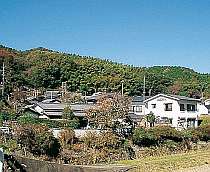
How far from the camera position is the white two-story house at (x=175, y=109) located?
42.0 m

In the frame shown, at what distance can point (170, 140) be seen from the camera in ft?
104

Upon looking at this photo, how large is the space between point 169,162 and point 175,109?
1650 cm

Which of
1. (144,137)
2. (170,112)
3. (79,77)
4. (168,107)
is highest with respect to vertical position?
(79,77)

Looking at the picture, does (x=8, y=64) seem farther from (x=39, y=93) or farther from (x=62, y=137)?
(x=62, y=137)

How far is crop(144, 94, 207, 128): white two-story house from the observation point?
4200cm

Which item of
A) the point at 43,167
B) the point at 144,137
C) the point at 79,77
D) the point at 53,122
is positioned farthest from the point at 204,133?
the point at 79,77

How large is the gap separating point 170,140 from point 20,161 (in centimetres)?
1698

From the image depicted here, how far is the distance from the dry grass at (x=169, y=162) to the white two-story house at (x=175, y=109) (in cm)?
1147

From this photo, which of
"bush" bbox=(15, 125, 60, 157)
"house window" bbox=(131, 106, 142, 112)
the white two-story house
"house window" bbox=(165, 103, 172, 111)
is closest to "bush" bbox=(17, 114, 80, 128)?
"bush" bbox=(15, 125, 60, 157)

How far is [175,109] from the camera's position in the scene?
42.2 meters

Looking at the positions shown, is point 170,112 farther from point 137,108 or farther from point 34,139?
point 34,139

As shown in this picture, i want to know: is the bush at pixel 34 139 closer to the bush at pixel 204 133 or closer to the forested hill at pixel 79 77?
the bush at pixel 204 133

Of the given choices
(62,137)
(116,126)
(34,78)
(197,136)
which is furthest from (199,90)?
(62,137)

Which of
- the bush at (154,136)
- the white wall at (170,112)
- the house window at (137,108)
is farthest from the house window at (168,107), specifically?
the bush at (154,136)
